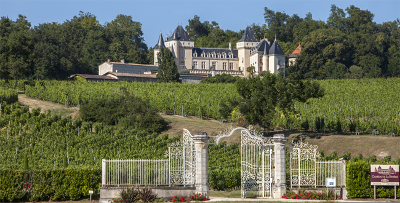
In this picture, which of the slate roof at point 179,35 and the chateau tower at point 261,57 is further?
the slate roof at point 179,35

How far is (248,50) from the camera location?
8581 centimetres

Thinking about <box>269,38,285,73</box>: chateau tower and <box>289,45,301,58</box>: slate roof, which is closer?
<box>269,38,285,73</box>: chateau tower

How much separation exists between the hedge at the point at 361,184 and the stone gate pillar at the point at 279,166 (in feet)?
7.05

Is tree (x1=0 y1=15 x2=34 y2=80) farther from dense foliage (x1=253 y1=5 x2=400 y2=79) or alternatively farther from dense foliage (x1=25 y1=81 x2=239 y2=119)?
dense foliage (x1=253 y1=5 x2=400 y2=79)

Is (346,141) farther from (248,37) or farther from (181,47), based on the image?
(248,37)

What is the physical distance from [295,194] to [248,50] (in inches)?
2833

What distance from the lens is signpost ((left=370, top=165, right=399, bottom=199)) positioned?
14992 millimetres

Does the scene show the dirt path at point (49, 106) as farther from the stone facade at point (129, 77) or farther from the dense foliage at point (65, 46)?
the stone facade at point (129, 77)

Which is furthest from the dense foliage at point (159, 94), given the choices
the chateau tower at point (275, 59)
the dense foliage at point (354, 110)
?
the chateau tower at point (275, 59)

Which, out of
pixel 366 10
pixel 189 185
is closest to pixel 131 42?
pixel 366 10

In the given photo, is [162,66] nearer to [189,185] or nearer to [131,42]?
[131,42]

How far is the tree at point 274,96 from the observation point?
26.3 meters

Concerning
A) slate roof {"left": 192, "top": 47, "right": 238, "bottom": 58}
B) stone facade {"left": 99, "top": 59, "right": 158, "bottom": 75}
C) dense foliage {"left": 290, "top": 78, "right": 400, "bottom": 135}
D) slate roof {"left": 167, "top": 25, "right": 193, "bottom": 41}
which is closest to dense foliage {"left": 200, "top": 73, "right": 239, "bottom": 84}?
stone facade {"left": 99, "top": 59, "right": 158, "bottom": 75}

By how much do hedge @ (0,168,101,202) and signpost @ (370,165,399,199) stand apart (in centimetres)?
927
